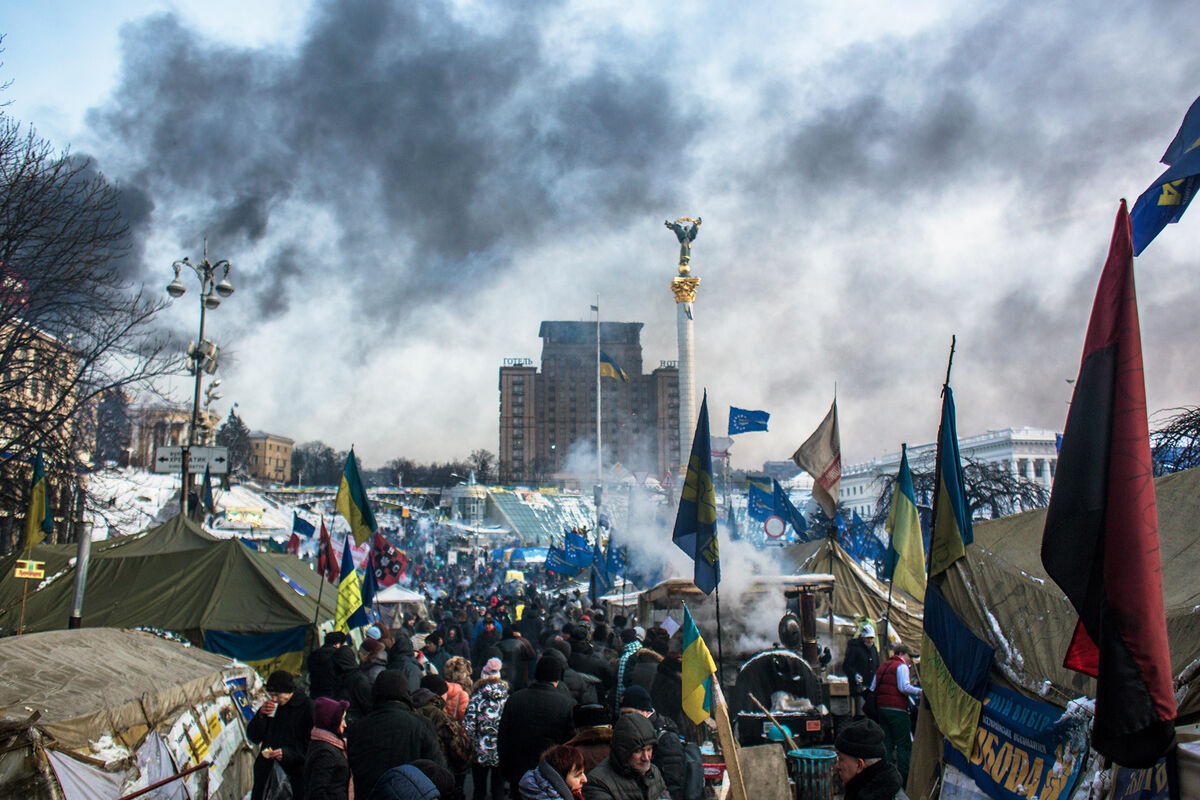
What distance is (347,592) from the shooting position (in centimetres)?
1181

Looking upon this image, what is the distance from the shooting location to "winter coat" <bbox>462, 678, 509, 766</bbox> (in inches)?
270

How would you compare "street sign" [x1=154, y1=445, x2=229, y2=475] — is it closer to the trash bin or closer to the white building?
the trash bin

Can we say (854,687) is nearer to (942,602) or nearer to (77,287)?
(942,602)

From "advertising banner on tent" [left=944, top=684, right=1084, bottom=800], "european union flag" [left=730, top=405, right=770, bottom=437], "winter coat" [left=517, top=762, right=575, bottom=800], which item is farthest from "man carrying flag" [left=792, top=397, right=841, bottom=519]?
"european union flag" [left=730, top=405, right=770, bottom=437]

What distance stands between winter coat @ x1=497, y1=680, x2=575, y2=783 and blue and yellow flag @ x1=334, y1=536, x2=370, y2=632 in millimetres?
6500

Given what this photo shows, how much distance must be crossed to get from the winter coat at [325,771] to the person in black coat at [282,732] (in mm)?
1061

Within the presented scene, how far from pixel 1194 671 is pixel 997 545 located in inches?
103

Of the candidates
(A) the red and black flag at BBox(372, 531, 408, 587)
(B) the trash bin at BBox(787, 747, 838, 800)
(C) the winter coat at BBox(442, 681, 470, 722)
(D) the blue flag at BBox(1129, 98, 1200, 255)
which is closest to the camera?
(D) the blue flag at BBox(1129, 98, 1200, 255)

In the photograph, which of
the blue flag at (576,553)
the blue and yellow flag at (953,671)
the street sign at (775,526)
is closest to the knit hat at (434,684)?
the blue and yellow flag at (953,671)

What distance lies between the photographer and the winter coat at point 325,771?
4.91 m

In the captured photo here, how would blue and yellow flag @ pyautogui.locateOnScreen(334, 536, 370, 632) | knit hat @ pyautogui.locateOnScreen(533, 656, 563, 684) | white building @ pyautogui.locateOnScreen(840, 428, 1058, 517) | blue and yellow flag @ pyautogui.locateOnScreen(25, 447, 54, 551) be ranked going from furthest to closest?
white building @ pyautogui.locateOnScreen(840, 428, 1058, 517)
blue and yellow flag @ pyautogui.locateOnScreen(25, 447, 54, 551)
blue and yellow flag @ pyautogui.locateOnScreen(334, 536, 370, 632)
knit hat @ pyautogui.locateOnScreen(533, 656, 563, 684)

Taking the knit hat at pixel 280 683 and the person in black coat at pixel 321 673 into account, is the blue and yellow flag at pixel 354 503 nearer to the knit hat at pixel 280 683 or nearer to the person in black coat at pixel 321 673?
the person in black coat at pixel 321 673

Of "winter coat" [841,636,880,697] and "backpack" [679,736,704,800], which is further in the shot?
"winter coat" [841,636,880,697]

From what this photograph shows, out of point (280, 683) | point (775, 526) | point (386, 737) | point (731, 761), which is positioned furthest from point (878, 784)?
point (775, 526)
